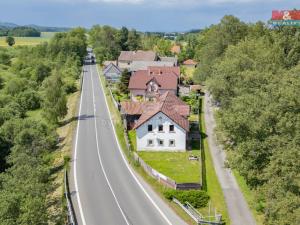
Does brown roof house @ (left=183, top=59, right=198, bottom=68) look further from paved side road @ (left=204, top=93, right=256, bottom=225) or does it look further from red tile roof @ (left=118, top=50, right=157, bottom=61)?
paved side road @ (left=204, top=93, right=256, bottom=225)

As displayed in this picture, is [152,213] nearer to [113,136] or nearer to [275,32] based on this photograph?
[113,136]

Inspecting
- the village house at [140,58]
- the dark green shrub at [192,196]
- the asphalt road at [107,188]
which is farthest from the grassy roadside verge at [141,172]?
the village house at [140,58]

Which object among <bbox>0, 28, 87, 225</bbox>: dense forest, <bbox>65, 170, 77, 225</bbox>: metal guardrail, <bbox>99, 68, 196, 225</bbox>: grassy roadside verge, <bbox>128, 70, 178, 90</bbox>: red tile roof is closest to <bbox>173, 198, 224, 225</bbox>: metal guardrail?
<bbox>99, 68, 196, 225</bbox>: grassy roadside verge

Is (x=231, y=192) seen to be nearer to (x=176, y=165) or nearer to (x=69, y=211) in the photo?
(x=176, y=165)

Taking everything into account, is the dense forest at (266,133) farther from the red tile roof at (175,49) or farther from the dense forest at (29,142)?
the red tile roof at (175,49)

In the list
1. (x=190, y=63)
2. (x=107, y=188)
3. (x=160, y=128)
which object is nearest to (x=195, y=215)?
(x=107, y=188)

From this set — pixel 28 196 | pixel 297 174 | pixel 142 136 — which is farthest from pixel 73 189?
pixel 297 174
